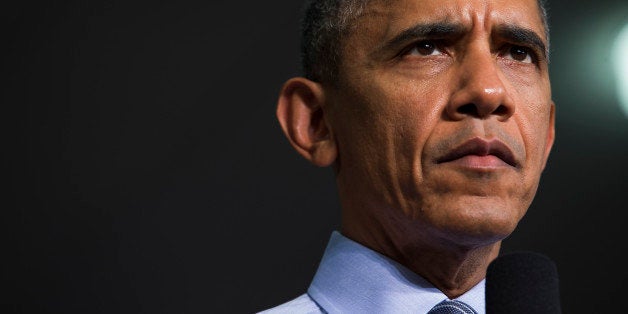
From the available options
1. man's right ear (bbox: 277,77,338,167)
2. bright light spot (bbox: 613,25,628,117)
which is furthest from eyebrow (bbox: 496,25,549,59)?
bright light spot (bbox: 613,25,628,117)

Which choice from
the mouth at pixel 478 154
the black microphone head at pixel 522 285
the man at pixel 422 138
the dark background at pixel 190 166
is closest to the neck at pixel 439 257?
the man at pixel 422 138

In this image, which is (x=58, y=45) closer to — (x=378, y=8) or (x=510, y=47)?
(x=378, y=8)

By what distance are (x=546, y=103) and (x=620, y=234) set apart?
93 centimetres

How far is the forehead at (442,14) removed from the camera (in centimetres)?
138

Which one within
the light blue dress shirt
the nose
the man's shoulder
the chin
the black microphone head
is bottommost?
the man's shoulder

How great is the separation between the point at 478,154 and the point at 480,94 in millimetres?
81

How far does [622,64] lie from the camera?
2.21 metres

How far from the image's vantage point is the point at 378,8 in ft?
4.75

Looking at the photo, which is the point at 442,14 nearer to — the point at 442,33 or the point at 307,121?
the point at 442,33

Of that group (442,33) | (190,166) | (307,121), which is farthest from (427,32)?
(190,166)

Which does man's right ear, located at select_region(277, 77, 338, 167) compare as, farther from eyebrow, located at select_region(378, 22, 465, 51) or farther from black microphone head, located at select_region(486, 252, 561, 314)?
black microphone head, located at select_region(486, 252, 561, 314)

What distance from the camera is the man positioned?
1290 mm

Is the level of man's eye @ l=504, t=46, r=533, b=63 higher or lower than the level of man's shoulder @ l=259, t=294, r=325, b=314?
higher

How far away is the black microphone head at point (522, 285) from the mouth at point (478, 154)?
14.5 inches
